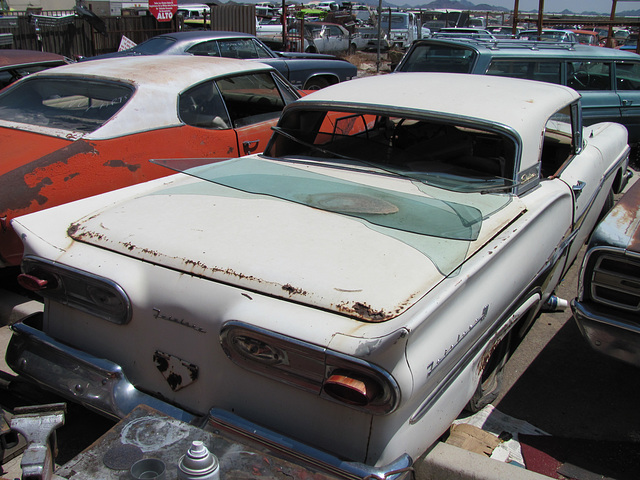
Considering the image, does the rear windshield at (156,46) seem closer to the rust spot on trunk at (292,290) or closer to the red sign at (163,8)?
the red sign at (163,8)

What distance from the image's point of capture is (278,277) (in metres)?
1.91

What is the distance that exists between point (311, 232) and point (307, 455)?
2.80 feet

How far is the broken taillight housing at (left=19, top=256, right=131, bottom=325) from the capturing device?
2080 millimetres

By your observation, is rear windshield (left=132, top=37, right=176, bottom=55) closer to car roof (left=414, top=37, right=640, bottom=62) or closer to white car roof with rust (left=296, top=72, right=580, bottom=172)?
car roof (left=414, top=37, right=640, bottom=62)

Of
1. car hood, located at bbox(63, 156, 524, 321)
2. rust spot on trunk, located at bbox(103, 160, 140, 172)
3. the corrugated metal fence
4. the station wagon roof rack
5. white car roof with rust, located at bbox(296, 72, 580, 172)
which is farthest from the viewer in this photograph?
the corrugated metal fence

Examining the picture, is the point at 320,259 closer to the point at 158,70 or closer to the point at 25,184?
the point at 25,184

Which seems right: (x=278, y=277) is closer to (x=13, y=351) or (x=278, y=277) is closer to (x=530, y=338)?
(x=13, y=351)

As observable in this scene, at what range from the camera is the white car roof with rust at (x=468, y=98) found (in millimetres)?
2955

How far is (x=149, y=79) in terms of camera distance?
13.6 feet

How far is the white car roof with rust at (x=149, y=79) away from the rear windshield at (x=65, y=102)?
64mm

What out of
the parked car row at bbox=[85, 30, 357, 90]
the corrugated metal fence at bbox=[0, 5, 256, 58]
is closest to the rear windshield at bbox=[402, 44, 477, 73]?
the parked car row at bbox=[85, 30, 357, 90]

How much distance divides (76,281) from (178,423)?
0.76 metres

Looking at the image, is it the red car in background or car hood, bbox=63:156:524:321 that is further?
the red car in background

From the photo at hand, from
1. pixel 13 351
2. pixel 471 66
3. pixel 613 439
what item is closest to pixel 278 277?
pixel 13 351
